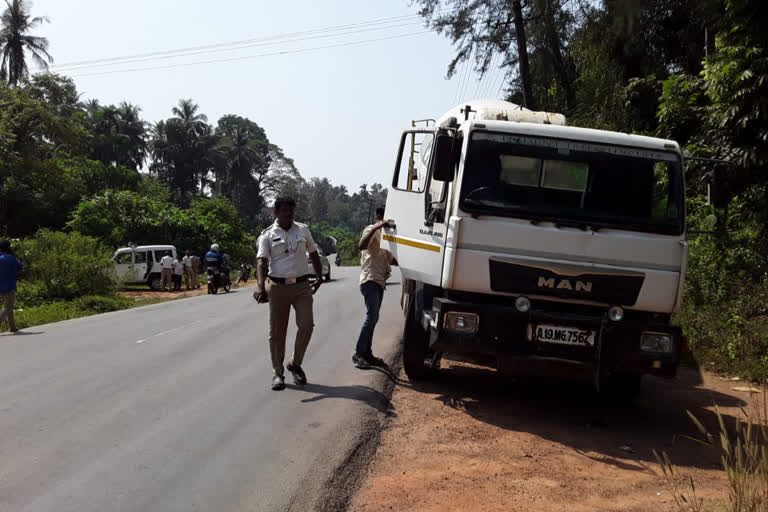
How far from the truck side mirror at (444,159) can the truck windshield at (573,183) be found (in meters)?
0.15

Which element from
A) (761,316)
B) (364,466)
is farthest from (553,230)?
(761,316)

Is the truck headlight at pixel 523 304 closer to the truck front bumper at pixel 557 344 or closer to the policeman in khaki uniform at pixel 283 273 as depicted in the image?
the truck front bumper at pixel 557 344

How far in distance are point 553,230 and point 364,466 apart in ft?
8.71

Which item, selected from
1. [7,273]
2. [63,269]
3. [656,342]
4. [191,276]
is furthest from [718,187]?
[191,276]

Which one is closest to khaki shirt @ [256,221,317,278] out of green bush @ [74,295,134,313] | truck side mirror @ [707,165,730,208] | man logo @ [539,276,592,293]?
man logo @ [539,276,592,293]

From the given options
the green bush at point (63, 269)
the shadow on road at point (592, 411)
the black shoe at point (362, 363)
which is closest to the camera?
the shadow on road at point (592, 411)

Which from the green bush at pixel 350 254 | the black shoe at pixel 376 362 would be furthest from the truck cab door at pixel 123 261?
the green bush at pixel 350 254

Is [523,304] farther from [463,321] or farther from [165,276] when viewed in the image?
[165,276]

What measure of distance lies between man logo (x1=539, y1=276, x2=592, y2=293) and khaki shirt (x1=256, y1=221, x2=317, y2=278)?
248 centimetres

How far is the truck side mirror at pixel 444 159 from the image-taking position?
6516 mm

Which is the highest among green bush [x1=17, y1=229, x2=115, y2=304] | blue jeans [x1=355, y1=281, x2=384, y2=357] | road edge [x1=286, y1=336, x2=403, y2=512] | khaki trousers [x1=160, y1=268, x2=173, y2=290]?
blue jeans [x1=355, y1=281, x2=384, y2=357]

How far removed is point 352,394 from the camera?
7.23 meters

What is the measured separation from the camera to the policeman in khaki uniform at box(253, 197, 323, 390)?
727 centimetres

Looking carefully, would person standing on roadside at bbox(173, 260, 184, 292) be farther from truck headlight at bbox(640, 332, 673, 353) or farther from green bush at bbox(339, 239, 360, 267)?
green bush at bbox(339, 239, 360, 267)
